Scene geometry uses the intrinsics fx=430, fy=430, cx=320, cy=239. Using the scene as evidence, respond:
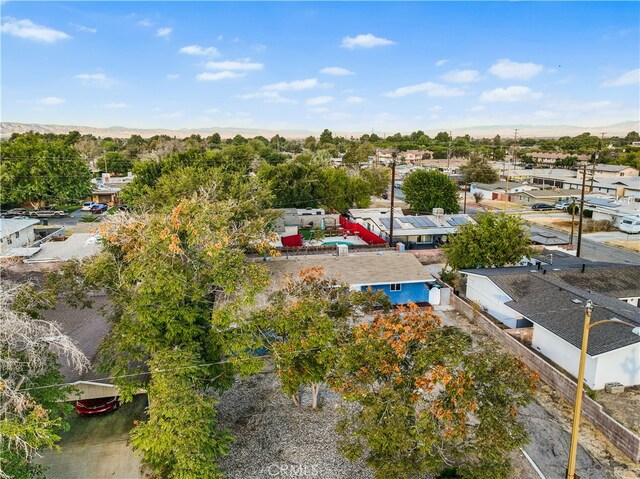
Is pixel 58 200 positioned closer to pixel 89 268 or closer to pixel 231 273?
pixel 89 268

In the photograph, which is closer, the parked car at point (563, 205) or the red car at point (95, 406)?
the red car at point (95, 406)

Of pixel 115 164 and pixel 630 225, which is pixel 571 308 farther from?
pixel 115 164

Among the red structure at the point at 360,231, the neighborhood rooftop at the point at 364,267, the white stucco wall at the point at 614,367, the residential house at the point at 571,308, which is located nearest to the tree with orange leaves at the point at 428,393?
the residential house at the point at 571,308

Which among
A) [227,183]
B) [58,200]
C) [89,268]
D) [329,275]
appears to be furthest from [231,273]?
[58,200]

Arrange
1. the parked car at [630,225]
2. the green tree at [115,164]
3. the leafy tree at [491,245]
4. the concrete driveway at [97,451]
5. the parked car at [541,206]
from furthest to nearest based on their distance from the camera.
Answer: the green tree at [115,164], the parked car at [541,206], the parked car at [630,225], the leafy tree at [491,245], the concrete driveway at [97,451]
